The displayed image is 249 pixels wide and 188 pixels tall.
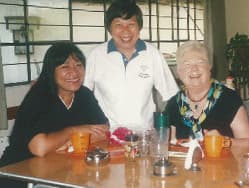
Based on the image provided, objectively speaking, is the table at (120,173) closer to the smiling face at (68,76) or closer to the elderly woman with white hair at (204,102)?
the elderly woman with white hair at (204,102)

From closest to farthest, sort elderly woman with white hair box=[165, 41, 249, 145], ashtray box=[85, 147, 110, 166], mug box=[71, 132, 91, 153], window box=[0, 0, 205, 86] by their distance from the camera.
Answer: ashtray box=[85, 147, 110, 166]
mug box=[71, 132, 91, 153]
elderly woman with white hair box=[165, 41, 249, 145]
window box=[0, 0, 205, 86]

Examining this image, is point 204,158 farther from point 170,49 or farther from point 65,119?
point 170,49

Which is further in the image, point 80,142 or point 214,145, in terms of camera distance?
point 80,142

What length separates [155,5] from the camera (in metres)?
5.86

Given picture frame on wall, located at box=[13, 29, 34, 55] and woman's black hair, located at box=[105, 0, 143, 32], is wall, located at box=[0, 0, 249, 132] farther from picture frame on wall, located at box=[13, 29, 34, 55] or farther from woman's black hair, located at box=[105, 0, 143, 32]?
woman's black hair, located at box=[105, 0, 143, 32]

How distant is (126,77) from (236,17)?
15.9 feet

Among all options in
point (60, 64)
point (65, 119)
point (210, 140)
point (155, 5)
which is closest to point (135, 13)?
point (60, 64)

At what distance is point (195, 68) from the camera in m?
1.95

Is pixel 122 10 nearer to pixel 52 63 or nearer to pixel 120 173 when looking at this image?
pixel 52 63

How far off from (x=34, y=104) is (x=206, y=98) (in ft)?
2.79

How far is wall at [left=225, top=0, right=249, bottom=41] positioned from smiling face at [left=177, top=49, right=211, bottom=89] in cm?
512

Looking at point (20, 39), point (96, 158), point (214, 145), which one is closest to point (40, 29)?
point (20, 39)

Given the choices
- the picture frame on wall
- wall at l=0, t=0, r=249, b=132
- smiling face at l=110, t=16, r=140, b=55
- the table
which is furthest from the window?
the table

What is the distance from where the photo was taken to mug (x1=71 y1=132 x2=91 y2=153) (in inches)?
69.2
